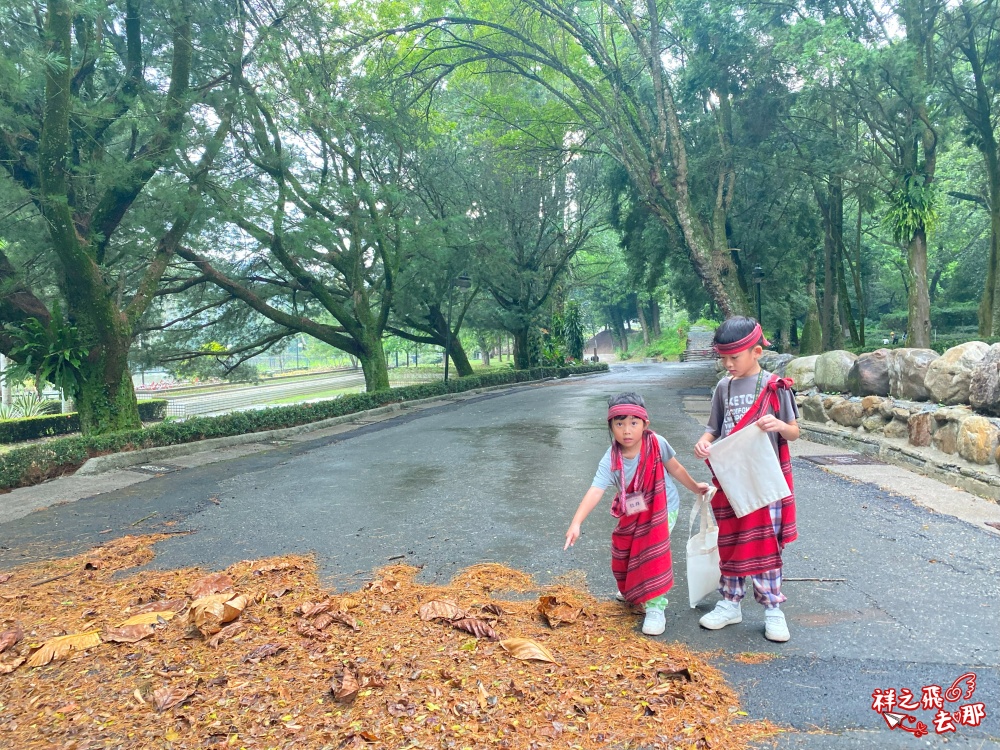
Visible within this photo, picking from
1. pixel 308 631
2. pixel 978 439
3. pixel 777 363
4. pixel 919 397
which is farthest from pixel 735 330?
pixel 777 363

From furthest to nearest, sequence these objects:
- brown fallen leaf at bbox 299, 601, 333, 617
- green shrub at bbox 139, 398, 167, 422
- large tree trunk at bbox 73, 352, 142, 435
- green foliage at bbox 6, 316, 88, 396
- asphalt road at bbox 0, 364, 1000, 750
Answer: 1. green shrub at bbox 139, 398, 167, 422
2. large tree trunk at bbox 73, 352, 142, 435
3. green foliage at bbox 6, 316, 88, 396
4. brown fallen leaf at bbox 299, 601, 333, 617
5. asphalt road at bbox 0, 364, 1000, 750

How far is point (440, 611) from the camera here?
133 inches

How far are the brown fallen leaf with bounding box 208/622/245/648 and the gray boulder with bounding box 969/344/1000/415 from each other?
7.60 metres

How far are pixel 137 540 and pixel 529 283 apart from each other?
72.1 feet

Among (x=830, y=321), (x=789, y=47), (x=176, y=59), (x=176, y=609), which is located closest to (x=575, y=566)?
(x=176, y=609)

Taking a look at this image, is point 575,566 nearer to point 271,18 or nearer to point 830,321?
point 271,18

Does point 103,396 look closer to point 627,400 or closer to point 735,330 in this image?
point 627,400

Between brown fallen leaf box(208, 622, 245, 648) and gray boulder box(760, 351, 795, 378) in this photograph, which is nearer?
brown fallen leaf box(208, 622, 245, 648)

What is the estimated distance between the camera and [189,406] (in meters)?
26.9

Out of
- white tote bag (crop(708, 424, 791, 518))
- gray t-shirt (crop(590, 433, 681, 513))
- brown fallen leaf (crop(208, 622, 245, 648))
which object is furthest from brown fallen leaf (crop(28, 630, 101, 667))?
white tote bag (crop(708, 424, 791, 518))

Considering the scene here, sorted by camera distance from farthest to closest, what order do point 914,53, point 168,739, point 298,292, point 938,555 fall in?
point 298,292, point 914,53, point 938,555, point 168,739

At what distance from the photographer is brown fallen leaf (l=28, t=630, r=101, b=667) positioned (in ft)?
9.81

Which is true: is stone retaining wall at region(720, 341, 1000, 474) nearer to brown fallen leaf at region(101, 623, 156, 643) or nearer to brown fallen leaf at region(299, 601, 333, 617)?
brown fallen leaf at region(299, 601, 333, 617)

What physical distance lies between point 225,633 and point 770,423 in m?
3.02
